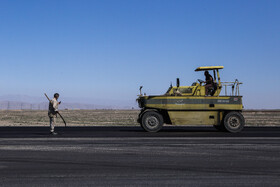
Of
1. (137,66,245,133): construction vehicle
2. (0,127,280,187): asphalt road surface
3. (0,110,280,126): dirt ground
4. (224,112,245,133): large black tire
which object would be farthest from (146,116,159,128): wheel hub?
(0,110,280,126): dirt ground

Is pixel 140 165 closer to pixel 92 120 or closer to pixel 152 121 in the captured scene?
pixel 152 121

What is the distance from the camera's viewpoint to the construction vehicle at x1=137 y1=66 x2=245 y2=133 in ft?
52.5

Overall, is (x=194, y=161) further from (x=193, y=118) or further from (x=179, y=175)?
(x=193, y=118)

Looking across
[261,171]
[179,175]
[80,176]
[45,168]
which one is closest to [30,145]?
[45,168]

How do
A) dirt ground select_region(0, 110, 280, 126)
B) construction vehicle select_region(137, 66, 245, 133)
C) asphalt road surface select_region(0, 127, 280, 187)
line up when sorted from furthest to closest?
1. dirt ground select_region(0, 110, 280, 126)
2. construction vehicle select_region(137, 66, 245, 133)
3. asphalt road surface select_region(0, 127, 280, 187)

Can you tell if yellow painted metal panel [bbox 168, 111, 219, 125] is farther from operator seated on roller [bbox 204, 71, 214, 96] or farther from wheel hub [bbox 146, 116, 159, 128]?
operator seated on roller [bbox 204, 71, 214, 96]

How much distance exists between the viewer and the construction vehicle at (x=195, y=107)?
15992 millimetres

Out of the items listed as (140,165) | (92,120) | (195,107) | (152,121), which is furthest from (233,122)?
(92,120)

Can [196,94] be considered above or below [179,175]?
above

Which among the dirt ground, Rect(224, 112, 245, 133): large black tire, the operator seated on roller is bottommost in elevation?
the dirt ground

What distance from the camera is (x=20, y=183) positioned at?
6.05m

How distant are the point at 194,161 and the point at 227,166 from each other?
0.89m

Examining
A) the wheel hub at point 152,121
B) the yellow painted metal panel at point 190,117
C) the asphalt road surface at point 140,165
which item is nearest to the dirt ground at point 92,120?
the wheel hub at point 152,121

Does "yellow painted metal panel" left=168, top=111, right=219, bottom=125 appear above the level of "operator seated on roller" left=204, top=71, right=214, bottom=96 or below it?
below
